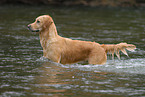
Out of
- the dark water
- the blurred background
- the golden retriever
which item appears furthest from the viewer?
the blurred background

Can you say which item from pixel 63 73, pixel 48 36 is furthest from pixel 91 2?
pixel 63 73

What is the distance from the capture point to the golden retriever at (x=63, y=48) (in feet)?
32.2

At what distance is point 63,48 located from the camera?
9.89 meters

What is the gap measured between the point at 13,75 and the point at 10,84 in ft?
3.11

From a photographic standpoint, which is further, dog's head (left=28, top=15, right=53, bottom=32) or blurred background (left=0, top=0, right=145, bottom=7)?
blurred background (left=0, top=0, right=145, bottom=7)

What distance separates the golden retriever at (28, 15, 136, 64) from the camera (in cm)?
981

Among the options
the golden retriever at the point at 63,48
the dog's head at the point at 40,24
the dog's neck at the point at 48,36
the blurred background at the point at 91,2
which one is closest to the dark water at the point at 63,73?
the golden retriever at the point at 63,48

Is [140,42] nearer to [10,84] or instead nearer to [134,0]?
[10,84]

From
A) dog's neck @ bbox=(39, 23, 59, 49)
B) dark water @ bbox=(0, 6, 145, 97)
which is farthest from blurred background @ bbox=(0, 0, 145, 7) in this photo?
dog's neck @ bbox=(39, 23, 59, 49)

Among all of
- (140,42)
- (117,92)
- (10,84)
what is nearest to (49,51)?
(10,84)

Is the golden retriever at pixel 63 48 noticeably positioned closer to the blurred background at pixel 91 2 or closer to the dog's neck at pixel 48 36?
the dog's neck at pixel 48 36

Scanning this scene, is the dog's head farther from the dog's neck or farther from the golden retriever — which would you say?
the dog's neck

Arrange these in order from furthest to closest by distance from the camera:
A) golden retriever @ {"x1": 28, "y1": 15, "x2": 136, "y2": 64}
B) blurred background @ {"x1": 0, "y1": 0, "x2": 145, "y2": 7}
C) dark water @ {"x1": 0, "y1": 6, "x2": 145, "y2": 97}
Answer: blurred background @ {"x1": 0, "y1": 0, "x2": 145, "y2": 7}
golden retriever @ {"x1": 28, "y1": 15, "x2": 136, "y2": 64}
dark water @ {"x1": 0, "y1": 6, "x2": 145, "y2": 97}

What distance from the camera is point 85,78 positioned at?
8523 millimetres
